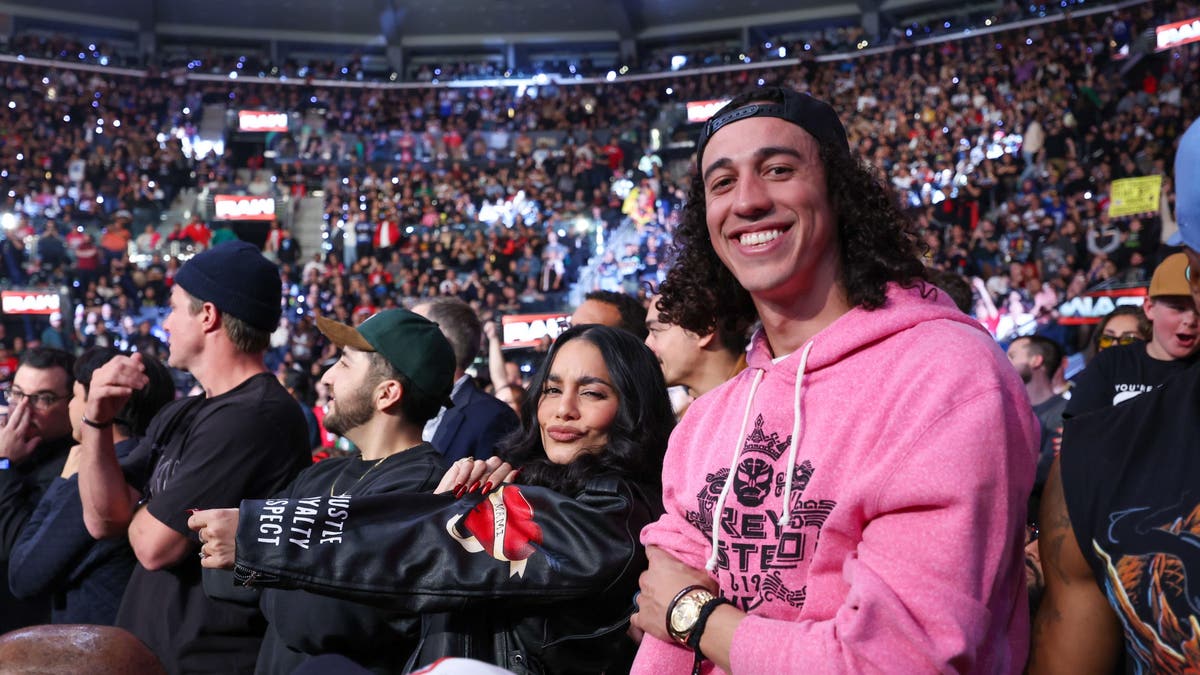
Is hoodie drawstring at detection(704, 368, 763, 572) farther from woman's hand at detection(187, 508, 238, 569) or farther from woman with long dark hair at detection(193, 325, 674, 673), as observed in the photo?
woman's hand at detection(187, 508, 238, 569)

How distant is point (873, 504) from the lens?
141 cm

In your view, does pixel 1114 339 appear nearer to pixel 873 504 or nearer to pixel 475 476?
→ pixel 475 476

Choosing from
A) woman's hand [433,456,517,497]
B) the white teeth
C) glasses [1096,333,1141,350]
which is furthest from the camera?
glasses [1096,333,1141,350]

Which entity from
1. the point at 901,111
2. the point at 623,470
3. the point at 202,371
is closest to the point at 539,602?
the point at 623,470

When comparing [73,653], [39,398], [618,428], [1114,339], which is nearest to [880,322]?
[618,428]

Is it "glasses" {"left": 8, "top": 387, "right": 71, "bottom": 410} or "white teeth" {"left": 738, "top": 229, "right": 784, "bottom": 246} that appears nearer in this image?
"white teeth" {"left": 738, "top": 229, "right": 784, "bottom": 246}

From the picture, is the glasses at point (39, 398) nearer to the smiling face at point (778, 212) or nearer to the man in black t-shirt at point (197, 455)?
the man in black t-shirt at point (197, 455)

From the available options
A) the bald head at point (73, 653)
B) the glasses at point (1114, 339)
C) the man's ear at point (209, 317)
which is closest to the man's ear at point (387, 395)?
the man's ear at point (209, 317)

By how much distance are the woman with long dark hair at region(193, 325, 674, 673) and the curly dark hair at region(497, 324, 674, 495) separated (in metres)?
0.05

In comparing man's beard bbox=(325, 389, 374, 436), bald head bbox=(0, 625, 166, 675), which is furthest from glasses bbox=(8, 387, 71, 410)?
bald head bbox=(0, 625, 166, 675)

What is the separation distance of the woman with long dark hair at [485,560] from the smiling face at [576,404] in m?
0.19

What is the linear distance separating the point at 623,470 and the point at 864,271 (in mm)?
881

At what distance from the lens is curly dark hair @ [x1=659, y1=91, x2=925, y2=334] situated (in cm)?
166

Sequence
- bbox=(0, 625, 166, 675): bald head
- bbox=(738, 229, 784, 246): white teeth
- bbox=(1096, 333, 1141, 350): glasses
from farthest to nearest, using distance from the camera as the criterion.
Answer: bbox=(1096, 333, 1141, 350): glasses → bbox=(738, 229, 784, 246): white teeth → bbox=(0, 625, 166, 675): bald head
